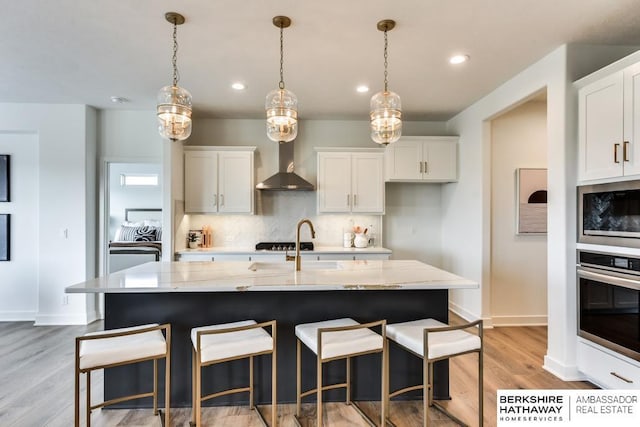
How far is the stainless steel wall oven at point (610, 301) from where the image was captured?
2261 mm

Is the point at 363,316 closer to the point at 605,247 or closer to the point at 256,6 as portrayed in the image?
the point at 605,247

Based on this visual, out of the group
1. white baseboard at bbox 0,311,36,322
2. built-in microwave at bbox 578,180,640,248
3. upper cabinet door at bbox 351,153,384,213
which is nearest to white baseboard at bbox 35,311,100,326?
white baseboard at bbox 0,311,36,322

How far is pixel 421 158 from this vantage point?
4.73m

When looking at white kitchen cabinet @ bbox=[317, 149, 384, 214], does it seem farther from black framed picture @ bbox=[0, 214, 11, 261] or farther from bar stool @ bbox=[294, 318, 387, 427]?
black framed picture @ bbox=[0, 214, 11, 261]

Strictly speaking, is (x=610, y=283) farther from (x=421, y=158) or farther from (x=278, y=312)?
(x=421, y=158)

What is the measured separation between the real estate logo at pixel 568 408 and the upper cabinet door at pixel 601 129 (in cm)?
151

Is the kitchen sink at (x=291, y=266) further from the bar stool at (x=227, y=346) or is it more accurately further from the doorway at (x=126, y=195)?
Result: the doorway at (x=126, y=195)

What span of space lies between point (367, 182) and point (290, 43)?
239 centimetres

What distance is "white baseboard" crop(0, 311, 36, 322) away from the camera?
14.4 ft

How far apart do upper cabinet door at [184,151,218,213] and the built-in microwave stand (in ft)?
13.1

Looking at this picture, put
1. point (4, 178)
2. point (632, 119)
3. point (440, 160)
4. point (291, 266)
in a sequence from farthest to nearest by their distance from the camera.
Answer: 1. point (440, 160)
2. point (4, 178)
3. point (291, 266)
4. point (632, 119)

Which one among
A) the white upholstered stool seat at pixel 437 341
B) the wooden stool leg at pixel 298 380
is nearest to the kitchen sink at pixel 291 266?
the wooden stool leg at pixel 298 380

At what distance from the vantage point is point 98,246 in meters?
4.46

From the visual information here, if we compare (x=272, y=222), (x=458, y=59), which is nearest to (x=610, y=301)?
(x=458, y=59)
